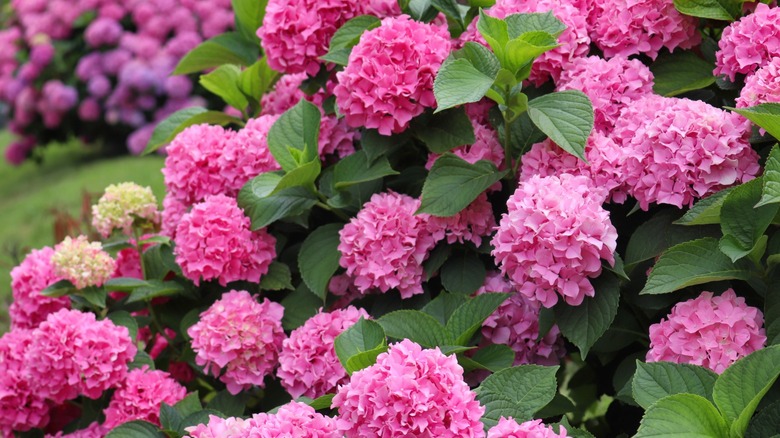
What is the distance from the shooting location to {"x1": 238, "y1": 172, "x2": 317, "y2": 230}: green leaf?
1.95 m

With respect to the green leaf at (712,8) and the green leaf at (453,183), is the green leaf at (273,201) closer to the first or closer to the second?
the green leaf at (453,183)

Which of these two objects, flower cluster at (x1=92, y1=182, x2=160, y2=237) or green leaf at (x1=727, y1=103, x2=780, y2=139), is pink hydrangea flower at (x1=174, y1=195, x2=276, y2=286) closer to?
flower cluster at (x1=92, y1=182, x2=160, y2=237)

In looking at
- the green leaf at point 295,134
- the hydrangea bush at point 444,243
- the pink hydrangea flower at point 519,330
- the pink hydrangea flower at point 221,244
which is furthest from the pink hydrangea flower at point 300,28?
the pink hydrangea flower at point 519,330

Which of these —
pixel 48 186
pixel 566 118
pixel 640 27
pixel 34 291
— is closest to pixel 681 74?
pixel 640 27

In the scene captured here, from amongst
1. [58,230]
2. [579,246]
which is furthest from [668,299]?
[58,230]

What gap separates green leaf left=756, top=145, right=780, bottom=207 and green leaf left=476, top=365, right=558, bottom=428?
40cm

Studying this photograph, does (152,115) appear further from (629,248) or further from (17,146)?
(629,248)

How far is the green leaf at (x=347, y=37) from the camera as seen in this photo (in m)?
1.99

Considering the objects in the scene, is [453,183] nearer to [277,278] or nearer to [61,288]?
[277,278]

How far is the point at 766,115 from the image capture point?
5.02 feet

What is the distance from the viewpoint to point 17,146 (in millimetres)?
8508

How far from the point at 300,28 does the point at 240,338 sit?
665 millimetres

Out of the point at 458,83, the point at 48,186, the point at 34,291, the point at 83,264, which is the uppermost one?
the point at 458,83

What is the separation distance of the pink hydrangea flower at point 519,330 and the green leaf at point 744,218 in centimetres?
43
